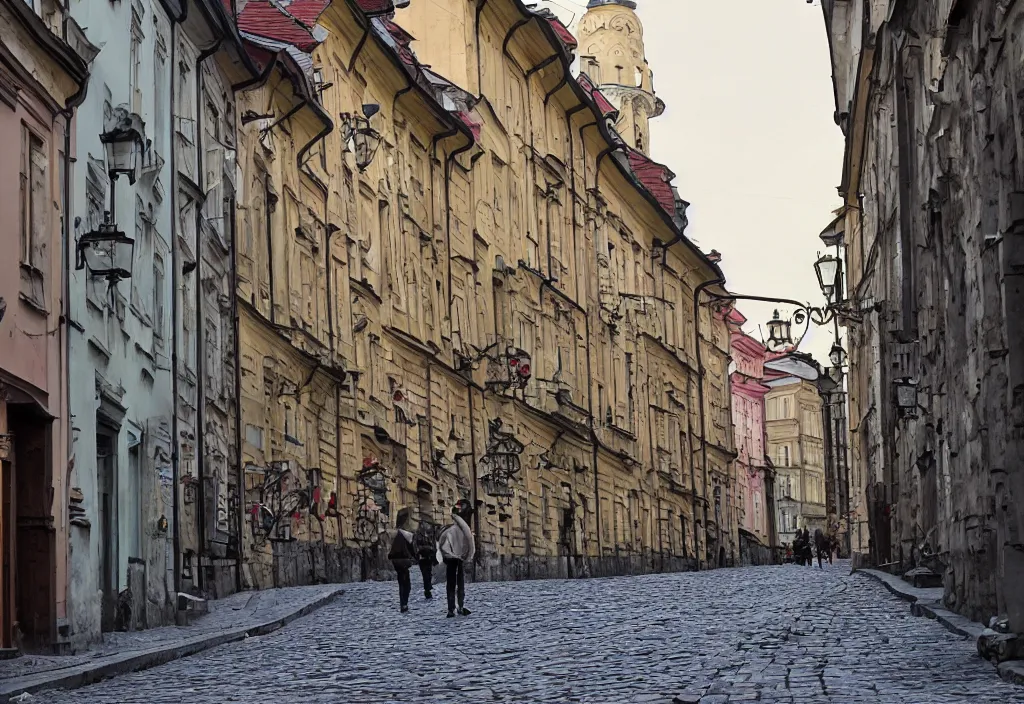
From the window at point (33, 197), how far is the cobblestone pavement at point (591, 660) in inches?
169

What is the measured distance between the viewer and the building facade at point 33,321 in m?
17.9

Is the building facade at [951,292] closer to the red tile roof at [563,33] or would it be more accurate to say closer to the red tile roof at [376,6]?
the red tile roof at [376,6]

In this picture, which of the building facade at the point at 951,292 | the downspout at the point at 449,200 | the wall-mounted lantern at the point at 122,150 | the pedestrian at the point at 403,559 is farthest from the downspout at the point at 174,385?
the downspout at the point at 449,200

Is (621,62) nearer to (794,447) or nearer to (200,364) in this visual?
(794,447)

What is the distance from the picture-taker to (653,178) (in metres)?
72.6

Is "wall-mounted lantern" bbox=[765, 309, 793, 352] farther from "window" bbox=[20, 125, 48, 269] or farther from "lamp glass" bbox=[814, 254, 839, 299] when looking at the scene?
"window" bbox=[20, 125, 48, 269]

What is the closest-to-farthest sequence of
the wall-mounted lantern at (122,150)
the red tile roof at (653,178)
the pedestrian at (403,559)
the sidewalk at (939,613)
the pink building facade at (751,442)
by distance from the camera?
Result: the sidewalk at (939,613)
the wall-mounted lantern at (122,150)
the pedestrian at (403,559)
the red tile roof at (653,178)
the pink building facade at (751,442)

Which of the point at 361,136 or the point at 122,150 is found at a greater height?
the point at 361,136

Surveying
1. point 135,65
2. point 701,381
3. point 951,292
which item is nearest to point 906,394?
point 951,292

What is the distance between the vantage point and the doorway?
Result: 21797mm

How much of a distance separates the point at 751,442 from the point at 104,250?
7830cm

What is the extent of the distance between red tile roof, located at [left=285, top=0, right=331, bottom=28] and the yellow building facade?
0.45 ft

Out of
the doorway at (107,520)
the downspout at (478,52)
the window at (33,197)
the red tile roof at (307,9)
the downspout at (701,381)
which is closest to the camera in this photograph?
the window at (33,197)

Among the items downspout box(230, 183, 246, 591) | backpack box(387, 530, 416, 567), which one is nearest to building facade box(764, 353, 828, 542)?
downspout box(230, 183, 246, 591)
